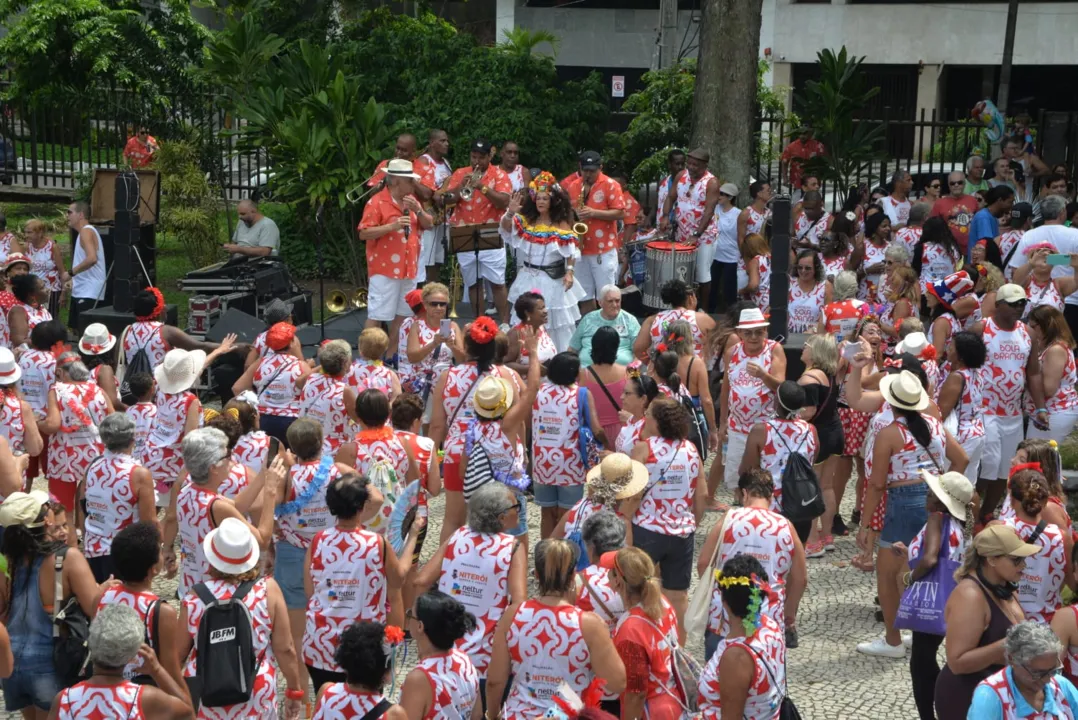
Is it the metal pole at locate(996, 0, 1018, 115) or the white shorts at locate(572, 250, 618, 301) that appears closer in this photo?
the white shorts at locate(572, 250, 618, 301)

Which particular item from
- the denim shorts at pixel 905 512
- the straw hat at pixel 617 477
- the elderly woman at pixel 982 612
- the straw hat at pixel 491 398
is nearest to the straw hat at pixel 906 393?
the denim shorts at pixel 905 512

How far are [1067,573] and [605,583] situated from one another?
2.30 metres

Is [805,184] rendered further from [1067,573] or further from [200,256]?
[1067,573]

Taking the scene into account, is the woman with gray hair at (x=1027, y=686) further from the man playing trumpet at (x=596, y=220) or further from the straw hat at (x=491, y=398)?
the man playing trumpet at (x=596, y=220)

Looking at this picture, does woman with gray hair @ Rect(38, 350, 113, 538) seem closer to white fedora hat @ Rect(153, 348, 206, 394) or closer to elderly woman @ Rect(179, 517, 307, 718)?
white fedora hat @ Rect(153, 348, 206, 394)

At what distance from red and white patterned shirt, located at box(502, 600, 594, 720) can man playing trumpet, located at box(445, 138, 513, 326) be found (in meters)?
8.32

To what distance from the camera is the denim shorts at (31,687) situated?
613cm

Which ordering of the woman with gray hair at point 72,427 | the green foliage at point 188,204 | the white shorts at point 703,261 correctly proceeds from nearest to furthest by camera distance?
1. the woman with gray hair at point 72,427
2. the white shorts at point 703,261
3. the green foliage at point 188,204

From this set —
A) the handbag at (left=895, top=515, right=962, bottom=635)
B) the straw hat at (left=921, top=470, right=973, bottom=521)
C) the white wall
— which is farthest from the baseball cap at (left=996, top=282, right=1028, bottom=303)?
the white wall

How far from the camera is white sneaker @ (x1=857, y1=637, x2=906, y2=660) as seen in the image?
804cm

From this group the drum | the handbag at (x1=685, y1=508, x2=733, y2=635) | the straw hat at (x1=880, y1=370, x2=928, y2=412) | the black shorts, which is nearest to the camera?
the handbag at (x1=685, y1=508, x2=733, y2=635)

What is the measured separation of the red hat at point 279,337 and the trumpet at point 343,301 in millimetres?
4241

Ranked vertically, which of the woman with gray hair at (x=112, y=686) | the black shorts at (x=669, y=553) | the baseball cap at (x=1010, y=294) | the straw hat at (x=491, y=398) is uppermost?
the baseball cap at (x=1010, y=294)

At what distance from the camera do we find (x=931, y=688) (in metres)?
6.77
